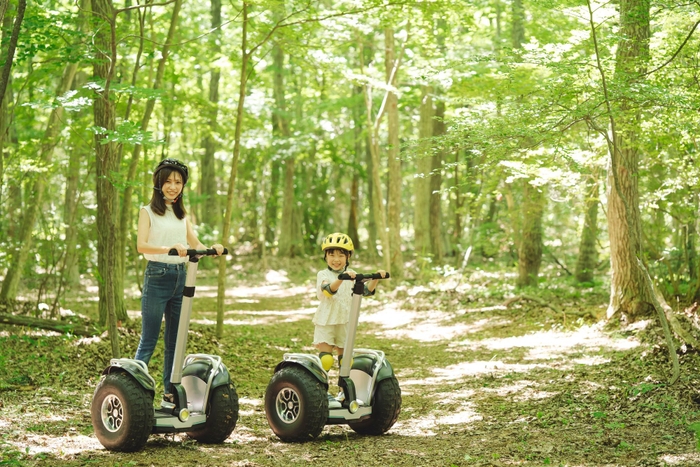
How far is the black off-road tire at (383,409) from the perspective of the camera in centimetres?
522

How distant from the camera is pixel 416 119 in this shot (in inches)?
990

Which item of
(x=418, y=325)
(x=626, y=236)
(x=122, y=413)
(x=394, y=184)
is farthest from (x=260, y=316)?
(x=122, y=413)

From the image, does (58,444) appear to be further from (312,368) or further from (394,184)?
(394,184)

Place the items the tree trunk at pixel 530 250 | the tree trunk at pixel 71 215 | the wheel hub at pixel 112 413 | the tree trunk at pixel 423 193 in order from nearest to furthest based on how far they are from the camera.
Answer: the wheel hub at pixel 112 413, the tree trunk at pixel 71 215, the tree trunk at pixel 530 250, the tree trunk at pixel 423 193

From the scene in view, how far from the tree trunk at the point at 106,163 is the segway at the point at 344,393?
207 cm

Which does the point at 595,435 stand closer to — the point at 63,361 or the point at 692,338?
the point at 692,338

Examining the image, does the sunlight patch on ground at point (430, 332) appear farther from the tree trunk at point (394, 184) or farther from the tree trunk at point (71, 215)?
the tree trunk at point (71, 215)

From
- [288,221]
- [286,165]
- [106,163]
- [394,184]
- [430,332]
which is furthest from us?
[286,165]

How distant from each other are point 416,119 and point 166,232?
68.9ft

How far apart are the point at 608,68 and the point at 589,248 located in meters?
8.45

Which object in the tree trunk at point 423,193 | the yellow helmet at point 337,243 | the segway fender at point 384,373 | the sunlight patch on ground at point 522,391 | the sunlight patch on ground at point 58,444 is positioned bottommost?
the sunlight patch on ground at point 522,391

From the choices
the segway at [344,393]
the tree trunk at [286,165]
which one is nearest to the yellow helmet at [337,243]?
the segway at [344,393]

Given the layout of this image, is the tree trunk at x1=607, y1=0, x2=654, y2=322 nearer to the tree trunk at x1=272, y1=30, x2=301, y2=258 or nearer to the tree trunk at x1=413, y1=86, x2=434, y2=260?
the tree trunk at x1=413, y1=86, x2=434, y2=260

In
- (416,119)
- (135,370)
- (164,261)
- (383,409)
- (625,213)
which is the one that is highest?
(416,119)
